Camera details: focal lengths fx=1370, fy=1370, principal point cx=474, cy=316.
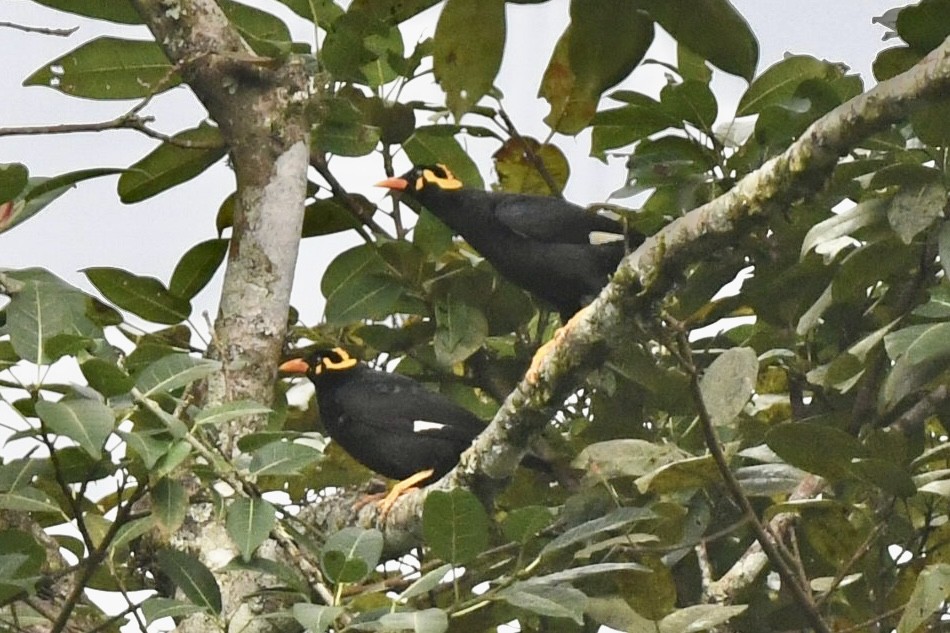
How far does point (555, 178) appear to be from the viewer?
3523 millimetres

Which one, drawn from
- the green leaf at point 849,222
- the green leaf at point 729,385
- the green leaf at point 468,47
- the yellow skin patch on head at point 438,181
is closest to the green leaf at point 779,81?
the green leaf at point 849,222

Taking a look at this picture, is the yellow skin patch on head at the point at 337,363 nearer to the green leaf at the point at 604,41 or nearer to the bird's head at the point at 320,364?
the bird's head at the point at 320,364

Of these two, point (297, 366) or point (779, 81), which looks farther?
point (297, 366)

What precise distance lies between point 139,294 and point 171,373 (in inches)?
42.9

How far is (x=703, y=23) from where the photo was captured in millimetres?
1244

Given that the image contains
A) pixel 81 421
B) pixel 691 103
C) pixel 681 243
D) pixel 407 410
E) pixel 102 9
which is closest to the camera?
pixel 81 421

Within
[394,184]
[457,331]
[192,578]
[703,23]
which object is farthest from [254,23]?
[703,23]

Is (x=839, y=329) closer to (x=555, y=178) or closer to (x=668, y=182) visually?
(x=668, y=182)

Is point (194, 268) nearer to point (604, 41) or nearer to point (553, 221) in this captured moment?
point (553, 221)

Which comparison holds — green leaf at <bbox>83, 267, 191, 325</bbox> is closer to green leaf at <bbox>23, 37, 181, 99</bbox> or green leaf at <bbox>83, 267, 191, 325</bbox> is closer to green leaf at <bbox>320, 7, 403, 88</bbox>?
green leaf at <bbox>23, 37, 181, 99</bbox>

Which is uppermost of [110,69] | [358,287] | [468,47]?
[110,69]

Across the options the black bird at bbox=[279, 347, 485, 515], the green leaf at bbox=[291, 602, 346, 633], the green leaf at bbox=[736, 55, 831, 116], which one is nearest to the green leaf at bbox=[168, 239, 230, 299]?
the black bird at bbox=[279, 347, 485, 515]

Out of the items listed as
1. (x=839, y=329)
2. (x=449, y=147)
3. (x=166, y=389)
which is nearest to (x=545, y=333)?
(x=449, y=147)

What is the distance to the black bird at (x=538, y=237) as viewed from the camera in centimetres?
349
